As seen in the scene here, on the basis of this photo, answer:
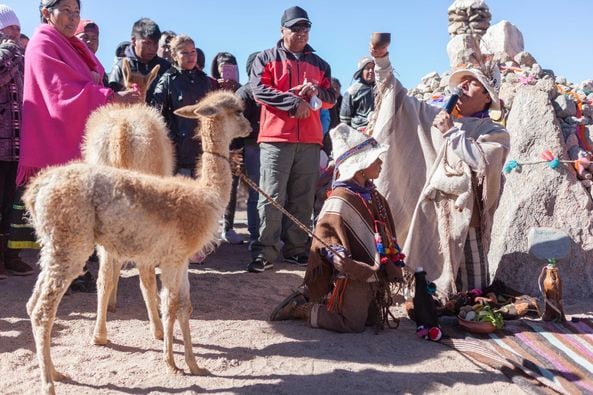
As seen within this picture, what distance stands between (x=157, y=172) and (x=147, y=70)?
7.79 ft

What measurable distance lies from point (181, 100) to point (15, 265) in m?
2.38

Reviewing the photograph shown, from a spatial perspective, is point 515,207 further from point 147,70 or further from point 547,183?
point 147,70

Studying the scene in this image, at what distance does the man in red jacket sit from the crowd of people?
1 cm

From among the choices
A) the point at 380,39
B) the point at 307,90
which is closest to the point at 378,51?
the point at 380,39

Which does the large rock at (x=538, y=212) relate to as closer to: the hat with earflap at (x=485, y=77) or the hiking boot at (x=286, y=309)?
the hat with earflap at (x=485, y=77)

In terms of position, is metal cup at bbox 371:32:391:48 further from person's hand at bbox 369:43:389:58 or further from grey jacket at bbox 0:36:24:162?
grey jacket at bbox 0:36:24:162

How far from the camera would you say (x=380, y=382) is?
3262 millimetres

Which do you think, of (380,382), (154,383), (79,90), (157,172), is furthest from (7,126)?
(380,382)

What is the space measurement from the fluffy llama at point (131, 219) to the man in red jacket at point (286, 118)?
2.42 m

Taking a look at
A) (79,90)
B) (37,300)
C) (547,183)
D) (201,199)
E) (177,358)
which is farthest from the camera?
(547,183)

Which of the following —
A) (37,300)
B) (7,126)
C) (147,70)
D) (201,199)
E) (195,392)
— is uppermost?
(147,70)

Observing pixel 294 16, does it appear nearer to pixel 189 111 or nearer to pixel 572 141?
pixel 189 111

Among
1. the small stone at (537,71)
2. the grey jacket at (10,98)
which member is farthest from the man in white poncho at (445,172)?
the grey jacket at (10,98)

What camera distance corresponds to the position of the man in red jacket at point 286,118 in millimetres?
5668
